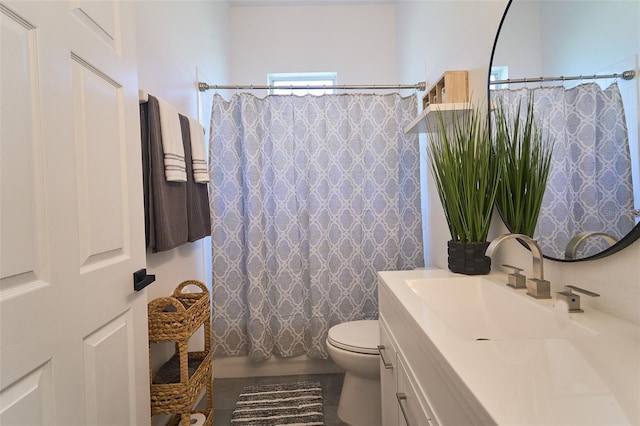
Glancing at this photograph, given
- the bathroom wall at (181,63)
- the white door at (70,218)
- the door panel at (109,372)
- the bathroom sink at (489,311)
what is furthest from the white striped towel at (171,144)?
the bathroom sink at (489,311)

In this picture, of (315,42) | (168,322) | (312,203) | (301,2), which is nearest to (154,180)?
(168,322)

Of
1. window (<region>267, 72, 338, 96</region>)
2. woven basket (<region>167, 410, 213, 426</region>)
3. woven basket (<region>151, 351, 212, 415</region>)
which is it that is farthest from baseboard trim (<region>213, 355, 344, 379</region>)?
window (<region>267, 72, 338, 96</region>)

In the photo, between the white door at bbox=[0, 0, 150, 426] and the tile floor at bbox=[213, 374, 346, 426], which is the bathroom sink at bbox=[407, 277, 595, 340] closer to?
the white door at bbox=[0, 0, 150, 426]

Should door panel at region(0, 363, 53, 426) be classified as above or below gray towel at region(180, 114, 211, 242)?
below

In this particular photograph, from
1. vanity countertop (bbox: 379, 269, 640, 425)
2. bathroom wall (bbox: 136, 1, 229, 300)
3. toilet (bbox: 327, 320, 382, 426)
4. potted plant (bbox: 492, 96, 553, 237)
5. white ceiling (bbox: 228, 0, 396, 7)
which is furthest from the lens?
white ceiling (bbox: 228, 0, 396, 7)

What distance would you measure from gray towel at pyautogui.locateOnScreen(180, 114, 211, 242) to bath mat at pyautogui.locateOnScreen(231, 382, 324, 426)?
1036 mm

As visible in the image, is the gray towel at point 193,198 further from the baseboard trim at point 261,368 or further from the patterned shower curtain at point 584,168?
the patterned shower curtain at point 584,168

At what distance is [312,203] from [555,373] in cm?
168

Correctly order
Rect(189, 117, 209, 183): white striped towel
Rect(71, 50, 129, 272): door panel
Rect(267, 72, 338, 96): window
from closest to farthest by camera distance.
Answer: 1. Rect(71, 50, 129, 272): door panel
2. Rect(189, 117, 209, 183): white striped towel
3. Rect(267, 72, 338, 96): window

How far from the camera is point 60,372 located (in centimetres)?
69

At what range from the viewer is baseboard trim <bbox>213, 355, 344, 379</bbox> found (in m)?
2.19

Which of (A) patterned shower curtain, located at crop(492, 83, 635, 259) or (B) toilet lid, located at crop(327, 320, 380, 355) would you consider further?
(B) toilet lid, located at crop(327, 320, 380, 355)

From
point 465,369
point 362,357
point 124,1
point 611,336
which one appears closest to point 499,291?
point 611,336

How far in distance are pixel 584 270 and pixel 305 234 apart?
4.95 feet
